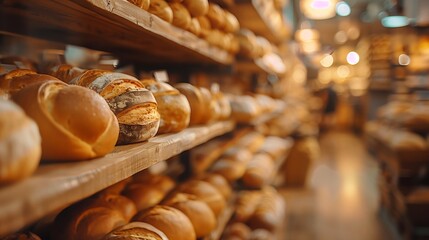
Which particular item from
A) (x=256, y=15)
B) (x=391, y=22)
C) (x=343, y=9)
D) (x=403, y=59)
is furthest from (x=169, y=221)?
(x=343, y=9)

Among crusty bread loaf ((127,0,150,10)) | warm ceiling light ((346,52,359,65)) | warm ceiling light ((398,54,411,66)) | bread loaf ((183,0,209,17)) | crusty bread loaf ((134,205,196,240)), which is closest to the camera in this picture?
crusty bread loaf ((127,0,150,10))

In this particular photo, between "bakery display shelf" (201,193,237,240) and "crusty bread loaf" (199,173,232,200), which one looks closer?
"bakery display shelf" (201,193,237,240)

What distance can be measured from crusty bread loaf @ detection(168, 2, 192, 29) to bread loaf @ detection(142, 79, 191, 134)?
0.29 meters

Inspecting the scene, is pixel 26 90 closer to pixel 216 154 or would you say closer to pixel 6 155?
pixel 6 155

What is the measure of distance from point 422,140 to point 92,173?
3482mm

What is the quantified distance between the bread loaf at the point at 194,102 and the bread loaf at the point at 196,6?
0.35 m

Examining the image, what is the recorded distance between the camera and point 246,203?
2.87 meters

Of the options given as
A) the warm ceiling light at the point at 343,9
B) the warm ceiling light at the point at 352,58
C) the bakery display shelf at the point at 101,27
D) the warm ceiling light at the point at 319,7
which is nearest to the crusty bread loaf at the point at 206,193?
→ the bakery display shelf at the point at 101,27

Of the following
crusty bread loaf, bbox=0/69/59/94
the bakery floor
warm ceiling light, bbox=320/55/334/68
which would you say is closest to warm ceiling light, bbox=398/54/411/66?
the bakery floor

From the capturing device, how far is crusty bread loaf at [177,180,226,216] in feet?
6.62

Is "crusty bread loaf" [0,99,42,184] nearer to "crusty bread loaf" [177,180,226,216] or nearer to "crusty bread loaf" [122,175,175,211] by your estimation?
"crusty bread loaf" [122,175,175,211]

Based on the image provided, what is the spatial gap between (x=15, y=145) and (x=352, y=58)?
60.1 feet

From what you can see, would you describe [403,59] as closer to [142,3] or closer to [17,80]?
[142,3]

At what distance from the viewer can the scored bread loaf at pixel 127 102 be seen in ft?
3.80
